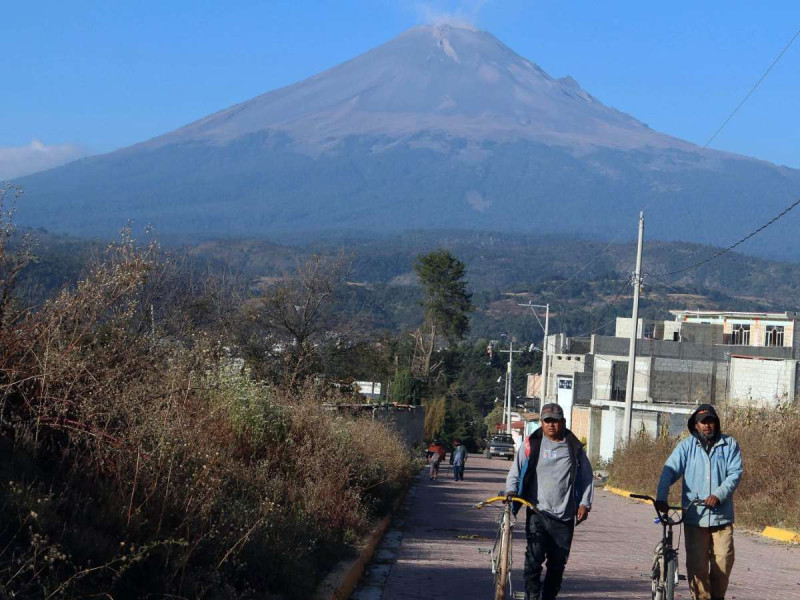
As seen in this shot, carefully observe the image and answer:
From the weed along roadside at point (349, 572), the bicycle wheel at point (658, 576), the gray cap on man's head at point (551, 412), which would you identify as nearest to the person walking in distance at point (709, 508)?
the bicycle wheel at point (658, 576)

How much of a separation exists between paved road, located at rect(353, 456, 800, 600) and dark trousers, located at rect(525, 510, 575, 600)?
1690 millimetres

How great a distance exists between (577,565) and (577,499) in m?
4.36

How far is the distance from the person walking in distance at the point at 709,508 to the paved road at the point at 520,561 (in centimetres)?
197

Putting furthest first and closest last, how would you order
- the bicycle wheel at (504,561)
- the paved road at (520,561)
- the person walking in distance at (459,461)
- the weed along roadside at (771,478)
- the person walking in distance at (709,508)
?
the person walking in distance at (459,461) → the weed along roadside at (771,478) → the paved road at (520,561) → the person walking in distance at (709,508) → the bicycle wheel at (504,561)

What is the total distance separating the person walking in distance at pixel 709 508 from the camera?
807 centimetres

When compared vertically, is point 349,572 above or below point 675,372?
below

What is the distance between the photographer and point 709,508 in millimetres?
7973

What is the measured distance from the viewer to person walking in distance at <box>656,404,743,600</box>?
8070mm

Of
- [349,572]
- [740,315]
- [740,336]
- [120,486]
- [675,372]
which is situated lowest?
[349,572]

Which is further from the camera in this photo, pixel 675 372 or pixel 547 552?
pixel 675 372

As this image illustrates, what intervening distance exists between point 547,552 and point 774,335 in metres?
64.6

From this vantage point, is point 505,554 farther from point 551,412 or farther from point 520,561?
point 520,561

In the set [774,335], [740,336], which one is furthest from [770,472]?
[740,336]

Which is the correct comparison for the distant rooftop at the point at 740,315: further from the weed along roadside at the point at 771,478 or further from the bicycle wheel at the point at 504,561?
the bicycle wheel at the point at 504,561
